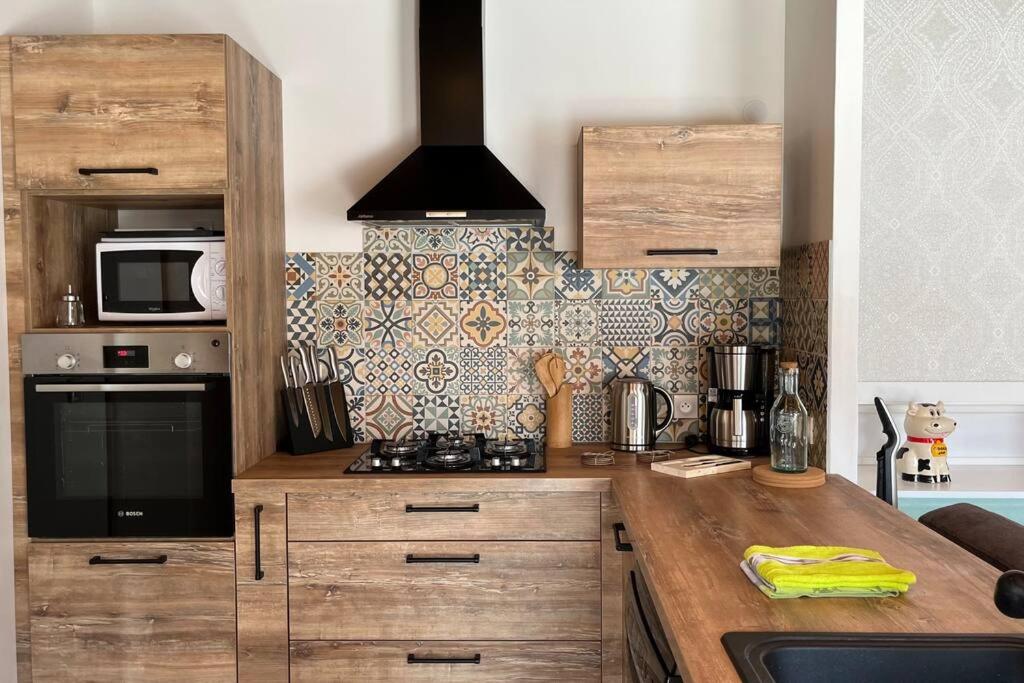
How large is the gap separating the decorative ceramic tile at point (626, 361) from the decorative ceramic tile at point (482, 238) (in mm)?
560

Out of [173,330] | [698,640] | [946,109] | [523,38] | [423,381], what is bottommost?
[698,640]

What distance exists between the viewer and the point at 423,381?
306 centimetres

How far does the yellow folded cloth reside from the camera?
1.45 m

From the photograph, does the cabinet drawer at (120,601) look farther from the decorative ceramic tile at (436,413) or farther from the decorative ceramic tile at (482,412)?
the decorative ceramic tile at (482,412)

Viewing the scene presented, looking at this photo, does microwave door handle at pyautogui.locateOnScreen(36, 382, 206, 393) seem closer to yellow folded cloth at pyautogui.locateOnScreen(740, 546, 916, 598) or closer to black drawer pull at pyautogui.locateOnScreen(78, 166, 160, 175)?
black drawer pull at pyautogui.locateOnScreen(78, 166, 160, 175)

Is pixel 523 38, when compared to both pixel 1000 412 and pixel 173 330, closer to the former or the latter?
pixel 173 330

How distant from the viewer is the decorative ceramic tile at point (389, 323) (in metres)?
3.04

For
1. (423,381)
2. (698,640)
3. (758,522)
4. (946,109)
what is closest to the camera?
(698,640)

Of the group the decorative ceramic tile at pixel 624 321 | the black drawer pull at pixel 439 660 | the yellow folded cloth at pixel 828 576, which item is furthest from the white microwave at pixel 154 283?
the yellow folded cloth at pixel 828 576

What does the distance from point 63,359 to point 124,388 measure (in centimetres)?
19

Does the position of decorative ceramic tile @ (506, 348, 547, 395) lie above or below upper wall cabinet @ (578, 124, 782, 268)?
below

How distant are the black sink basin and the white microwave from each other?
1.92 meters

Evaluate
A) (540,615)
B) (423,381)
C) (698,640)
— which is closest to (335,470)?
(423,381)

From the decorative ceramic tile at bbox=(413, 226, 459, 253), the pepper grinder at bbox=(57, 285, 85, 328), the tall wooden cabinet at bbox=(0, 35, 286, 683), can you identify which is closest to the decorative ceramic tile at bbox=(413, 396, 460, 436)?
the decorative ceramic tile at bbox=(413, 226, 459, 253)
